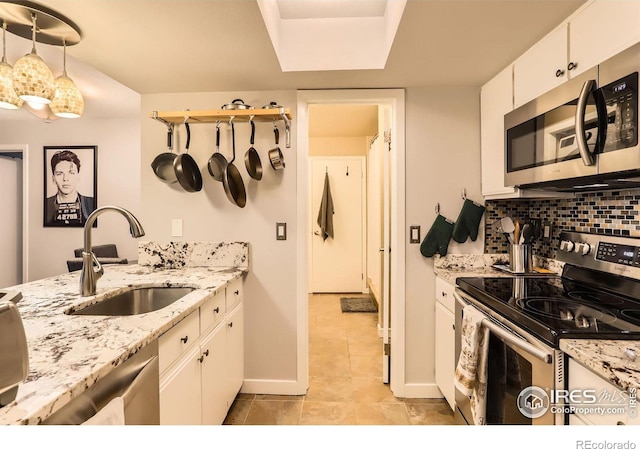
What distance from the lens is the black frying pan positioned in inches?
81.1

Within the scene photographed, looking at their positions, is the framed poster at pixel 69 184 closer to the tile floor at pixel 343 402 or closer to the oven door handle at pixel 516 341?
the tile floor at pixel 343 402

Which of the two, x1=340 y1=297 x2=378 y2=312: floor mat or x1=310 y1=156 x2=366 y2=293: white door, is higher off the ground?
x1=310 y1=156 x2=366 y2=293: white door

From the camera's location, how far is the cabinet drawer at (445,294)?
188cm

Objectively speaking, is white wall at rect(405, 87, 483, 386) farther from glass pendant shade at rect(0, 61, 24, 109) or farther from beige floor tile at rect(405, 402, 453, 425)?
glass pendant shade at rect(0, 61, 24, 109)

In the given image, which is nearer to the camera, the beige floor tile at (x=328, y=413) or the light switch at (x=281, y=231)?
the beige floor tile at (x=328, y=413)

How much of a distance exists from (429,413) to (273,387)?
1007 millimetres

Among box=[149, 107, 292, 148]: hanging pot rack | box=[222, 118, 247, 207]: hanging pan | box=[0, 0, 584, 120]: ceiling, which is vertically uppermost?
box=[0, 0, 584, 120]: ceiling

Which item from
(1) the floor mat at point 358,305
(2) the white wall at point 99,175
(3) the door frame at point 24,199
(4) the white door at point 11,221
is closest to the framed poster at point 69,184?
(2) the white wall at point 99,175

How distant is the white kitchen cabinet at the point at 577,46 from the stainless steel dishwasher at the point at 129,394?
1.86 meters

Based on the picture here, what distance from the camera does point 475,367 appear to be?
138 centimetres

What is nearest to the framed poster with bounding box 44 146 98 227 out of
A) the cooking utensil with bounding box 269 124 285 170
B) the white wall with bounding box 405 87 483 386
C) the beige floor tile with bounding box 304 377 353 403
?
the cooking utensil with bounding box 269 124 285 170

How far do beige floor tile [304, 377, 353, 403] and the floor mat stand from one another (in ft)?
5.59

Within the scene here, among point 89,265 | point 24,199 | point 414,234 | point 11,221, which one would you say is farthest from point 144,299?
point 11,221

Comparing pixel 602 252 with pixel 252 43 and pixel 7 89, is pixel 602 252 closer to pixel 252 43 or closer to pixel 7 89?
pixel 252 43
